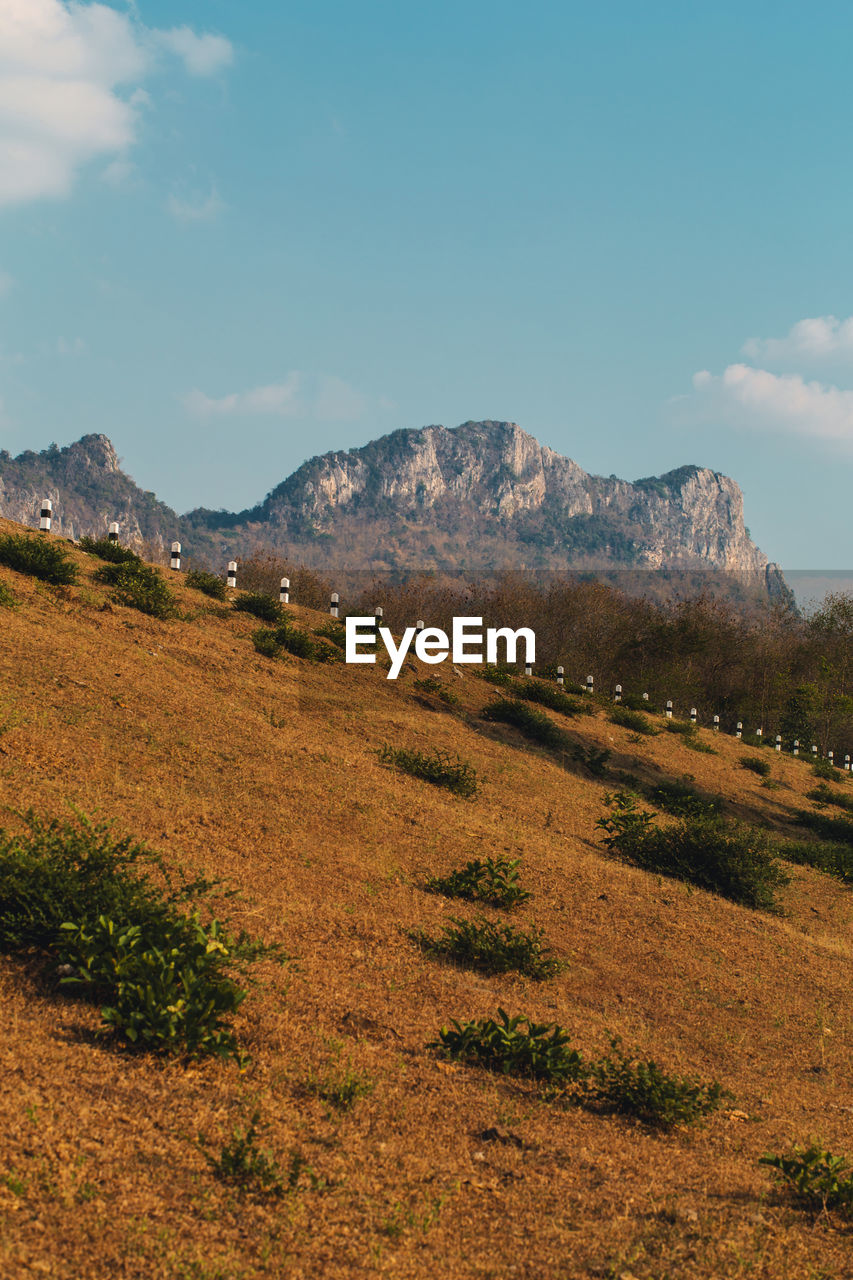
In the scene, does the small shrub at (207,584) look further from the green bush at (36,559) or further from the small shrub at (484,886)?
the small shrub at (484,886)

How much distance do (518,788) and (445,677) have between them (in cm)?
640

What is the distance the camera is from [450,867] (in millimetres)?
8742

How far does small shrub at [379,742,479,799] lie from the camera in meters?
11.7

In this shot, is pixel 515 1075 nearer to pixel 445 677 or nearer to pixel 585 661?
pixel 445 677

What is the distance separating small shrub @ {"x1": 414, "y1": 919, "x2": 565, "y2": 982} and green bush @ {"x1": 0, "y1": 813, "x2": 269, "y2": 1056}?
1.90 m

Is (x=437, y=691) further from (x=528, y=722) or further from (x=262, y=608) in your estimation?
(x=262, y=608)

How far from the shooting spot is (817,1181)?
3.71 meters

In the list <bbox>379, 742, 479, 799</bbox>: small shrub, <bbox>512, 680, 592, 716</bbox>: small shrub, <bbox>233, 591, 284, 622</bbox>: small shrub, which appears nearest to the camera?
<bbox>379, 742, 479, 799</bbox>: small shrub

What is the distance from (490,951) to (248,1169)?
11.5 ft

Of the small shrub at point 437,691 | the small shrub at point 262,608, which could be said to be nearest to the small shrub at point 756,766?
the small shrub at point 437,691

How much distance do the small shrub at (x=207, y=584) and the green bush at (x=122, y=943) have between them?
13.1 m

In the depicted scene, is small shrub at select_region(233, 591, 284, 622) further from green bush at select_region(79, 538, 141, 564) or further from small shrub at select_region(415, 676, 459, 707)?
small shrub at select_region(415, 676, 459, 707)

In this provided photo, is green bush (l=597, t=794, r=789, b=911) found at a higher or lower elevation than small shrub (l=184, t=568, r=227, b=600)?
lower

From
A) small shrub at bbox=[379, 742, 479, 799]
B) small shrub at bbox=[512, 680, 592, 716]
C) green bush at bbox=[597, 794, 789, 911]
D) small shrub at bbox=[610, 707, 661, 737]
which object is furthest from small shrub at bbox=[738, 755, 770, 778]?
small shrub at bbox=[379, 742, 479, 799]
